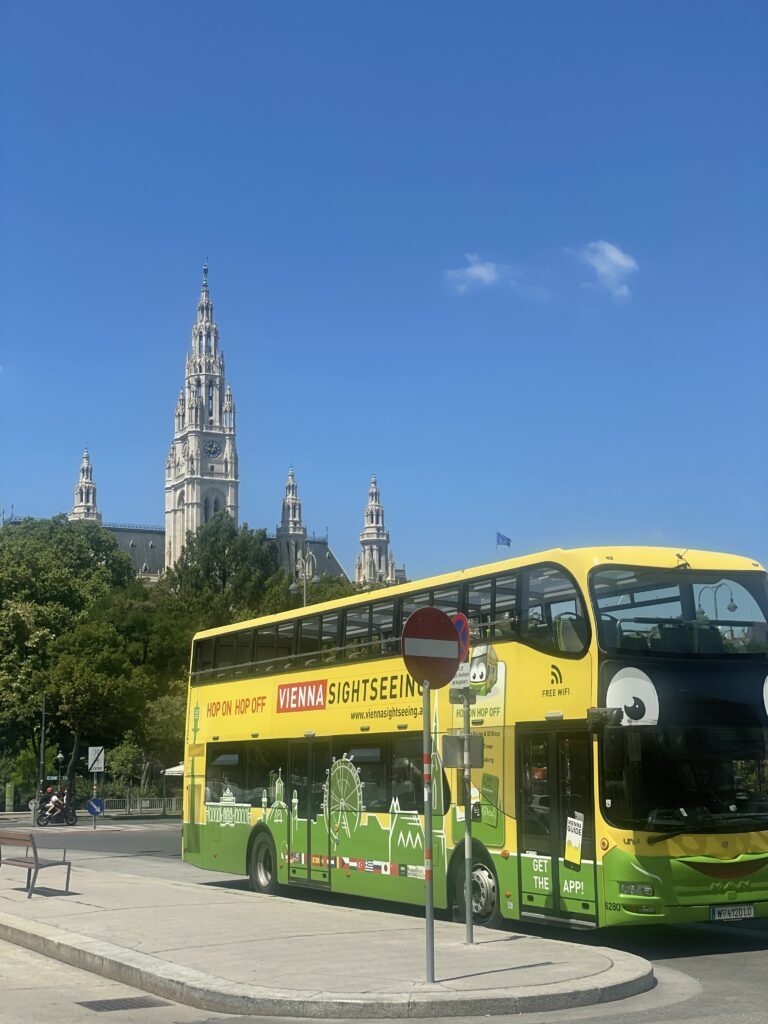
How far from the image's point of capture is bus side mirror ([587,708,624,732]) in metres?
11.6

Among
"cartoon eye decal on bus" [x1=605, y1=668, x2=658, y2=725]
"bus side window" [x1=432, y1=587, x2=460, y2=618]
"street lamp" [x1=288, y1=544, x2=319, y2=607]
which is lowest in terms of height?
"cartoon eye decal on bus" [x1=605, y1=668, x2=658, y2=725]

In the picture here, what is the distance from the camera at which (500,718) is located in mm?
13258

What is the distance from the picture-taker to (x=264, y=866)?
18281 millimetres

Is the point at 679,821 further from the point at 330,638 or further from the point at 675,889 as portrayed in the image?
the point at 330,638

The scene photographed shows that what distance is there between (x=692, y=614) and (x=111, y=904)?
783 centimetres

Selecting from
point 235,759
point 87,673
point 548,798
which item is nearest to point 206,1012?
point 548,798

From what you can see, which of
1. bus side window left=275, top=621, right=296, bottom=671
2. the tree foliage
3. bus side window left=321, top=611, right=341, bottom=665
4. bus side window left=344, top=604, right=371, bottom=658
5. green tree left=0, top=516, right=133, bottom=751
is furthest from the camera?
green tree left=0, top=516, right=133, bottom=751

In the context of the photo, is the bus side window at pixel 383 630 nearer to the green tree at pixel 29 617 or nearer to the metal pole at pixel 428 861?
the metal pole at pixel 428 861

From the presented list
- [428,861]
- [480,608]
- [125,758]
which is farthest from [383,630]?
[125,758]

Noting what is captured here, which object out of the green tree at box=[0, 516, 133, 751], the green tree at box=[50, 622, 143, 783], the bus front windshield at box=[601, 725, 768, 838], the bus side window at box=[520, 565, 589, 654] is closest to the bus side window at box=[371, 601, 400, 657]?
the bus side window at box=[520, 565, 589, 654]

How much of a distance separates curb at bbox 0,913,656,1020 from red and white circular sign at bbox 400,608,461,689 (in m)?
2.33

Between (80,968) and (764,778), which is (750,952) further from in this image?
(80,968)

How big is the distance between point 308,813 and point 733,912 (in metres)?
6.68

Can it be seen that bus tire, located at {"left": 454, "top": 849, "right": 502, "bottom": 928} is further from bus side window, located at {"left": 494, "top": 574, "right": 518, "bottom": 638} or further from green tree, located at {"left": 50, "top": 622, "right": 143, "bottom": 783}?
green tree, located at {"left": 50, "top": 622, "right": 143, "bottom": 783}
